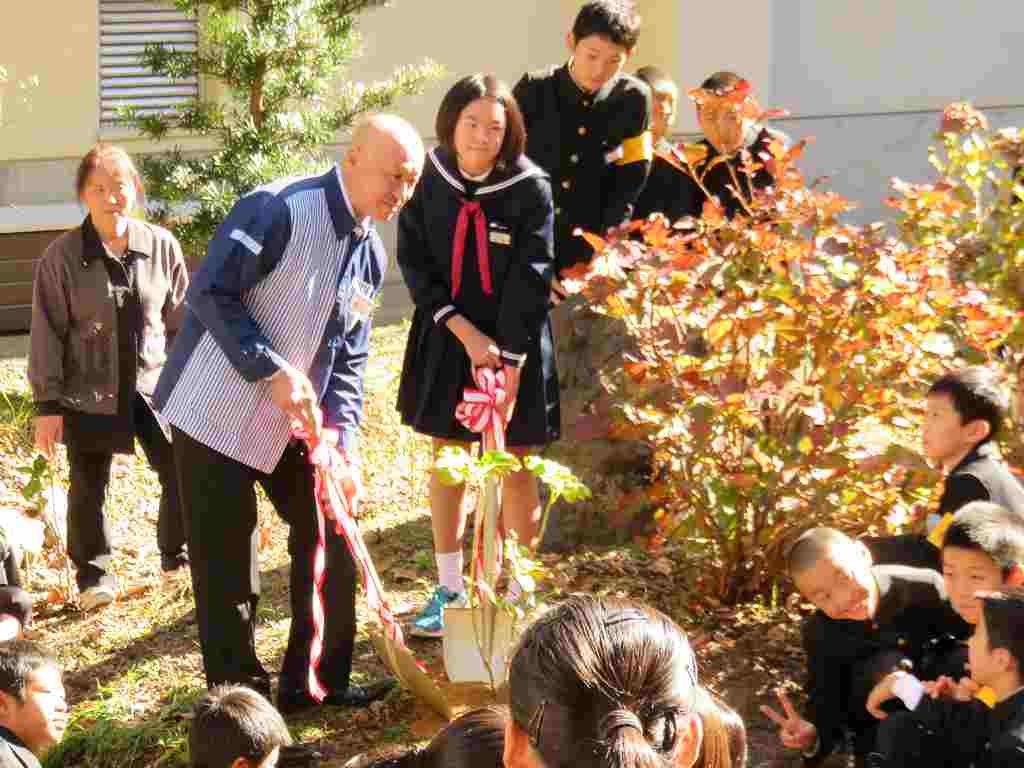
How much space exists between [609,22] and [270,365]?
2.07 meters

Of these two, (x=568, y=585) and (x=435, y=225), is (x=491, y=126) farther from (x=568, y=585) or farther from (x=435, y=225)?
(x=568, y=585)

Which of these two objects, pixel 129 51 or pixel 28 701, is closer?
pixel 28 701

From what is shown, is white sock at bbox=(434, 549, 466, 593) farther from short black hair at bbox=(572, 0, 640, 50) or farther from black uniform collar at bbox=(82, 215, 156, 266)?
short black hair at bbox=(572, 0, 640, 50)

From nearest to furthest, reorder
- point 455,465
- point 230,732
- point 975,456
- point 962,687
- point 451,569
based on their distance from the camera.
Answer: point 230,732 < point 962,687 < point 455,465 < point 975,456 < point 451,569

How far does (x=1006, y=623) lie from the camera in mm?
3006

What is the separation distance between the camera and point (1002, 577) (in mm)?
3467

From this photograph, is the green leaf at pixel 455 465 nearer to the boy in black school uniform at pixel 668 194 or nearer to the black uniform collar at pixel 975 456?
the black uniform collar at pixel 975 456

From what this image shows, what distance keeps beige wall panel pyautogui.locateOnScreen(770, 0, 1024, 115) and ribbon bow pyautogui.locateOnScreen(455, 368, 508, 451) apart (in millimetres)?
8280

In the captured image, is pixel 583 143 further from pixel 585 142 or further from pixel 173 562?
pixel 173 562

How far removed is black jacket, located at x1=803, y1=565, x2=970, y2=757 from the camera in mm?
3797

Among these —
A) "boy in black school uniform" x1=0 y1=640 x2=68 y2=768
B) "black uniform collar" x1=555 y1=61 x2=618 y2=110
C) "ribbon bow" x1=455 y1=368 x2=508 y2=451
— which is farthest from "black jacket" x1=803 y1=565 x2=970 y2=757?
"black uniform collar" x1=555 y1=61 x2=618 y2=110

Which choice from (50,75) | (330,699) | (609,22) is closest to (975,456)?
(330,699)

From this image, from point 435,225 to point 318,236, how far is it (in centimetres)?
75

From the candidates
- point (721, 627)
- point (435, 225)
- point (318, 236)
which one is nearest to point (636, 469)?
point (721, 627)
